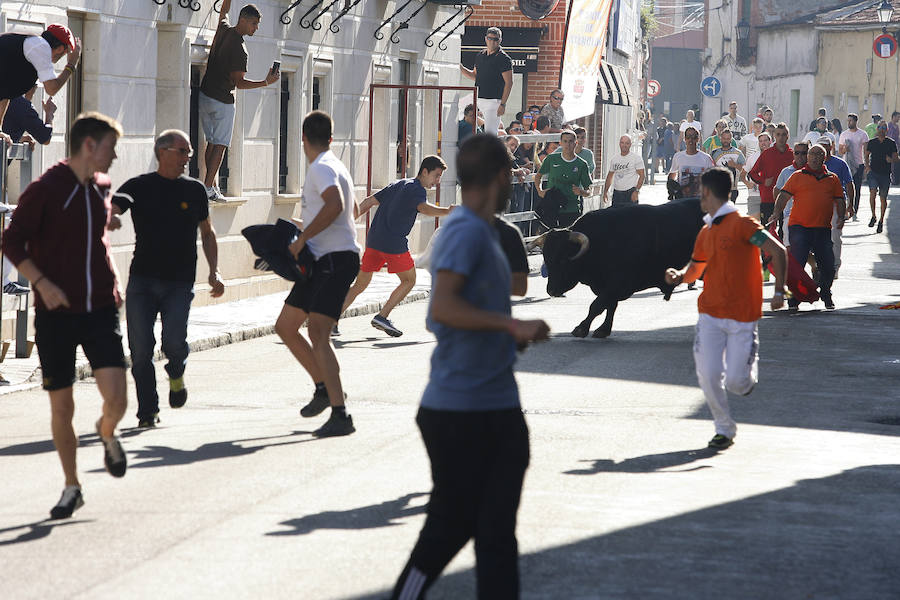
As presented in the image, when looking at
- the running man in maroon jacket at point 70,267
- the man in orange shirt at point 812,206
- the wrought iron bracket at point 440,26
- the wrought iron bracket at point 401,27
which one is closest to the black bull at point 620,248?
the man in orange shirt at point 812,206

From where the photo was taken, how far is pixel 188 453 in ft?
29.8

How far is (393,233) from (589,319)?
6.66 ft

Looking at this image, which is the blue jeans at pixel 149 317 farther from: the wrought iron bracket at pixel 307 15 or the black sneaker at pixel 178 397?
the wrought iron bracket at pixel 307 15

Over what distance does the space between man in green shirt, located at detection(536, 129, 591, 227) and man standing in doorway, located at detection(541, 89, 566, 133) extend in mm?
8295

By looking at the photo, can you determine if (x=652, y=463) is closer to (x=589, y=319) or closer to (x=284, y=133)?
(x=589, y=319)

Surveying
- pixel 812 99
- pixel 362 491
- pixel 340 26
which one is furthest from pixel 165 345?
pixel 812 99

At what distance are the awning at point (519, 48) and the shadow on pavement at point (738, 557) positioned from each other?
2617 centimetres

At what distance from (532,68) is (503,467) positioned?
29312 millimetres

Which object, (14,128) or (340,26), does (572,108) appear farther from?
(14,128)

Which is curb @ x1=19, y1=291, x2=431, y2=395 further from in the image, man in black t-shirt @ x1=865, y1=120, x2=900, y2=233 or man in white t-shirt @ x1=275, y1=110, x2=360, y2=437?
man in black t-shirt @ x1=865, y1=120, x2=900, y2=233

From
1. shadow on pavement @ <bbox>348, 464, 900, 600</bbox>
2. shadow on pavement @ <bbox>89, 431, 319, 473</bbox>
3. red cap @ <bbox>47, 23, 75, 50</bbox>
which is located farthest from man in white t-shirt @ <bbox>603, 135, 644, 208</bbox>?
shadow on pavement @ <bbox>348, 464, 900, 600</bbox>

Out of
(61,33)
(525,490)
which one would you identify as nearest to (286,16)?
(61,33)

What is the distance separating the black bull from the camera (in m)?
15.9

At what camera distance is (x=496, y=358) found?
509 centimetres
